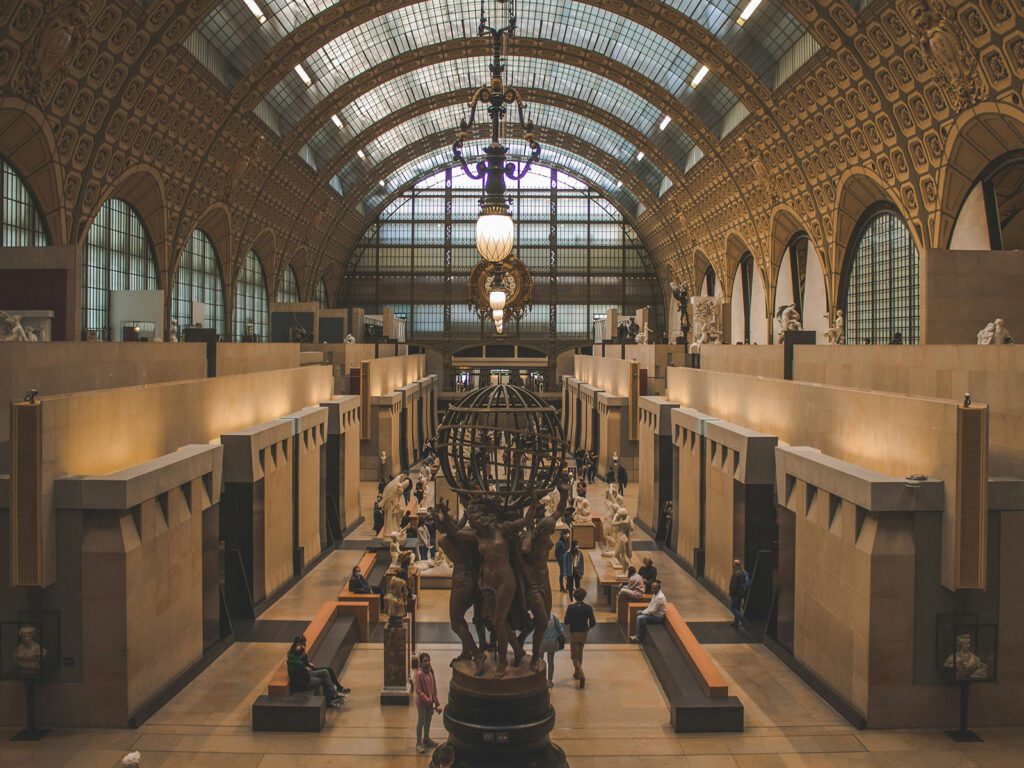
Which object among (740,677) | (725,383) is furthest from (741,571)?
(725,383)

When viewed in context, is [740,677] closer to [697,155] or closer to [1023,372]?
[1023,372]

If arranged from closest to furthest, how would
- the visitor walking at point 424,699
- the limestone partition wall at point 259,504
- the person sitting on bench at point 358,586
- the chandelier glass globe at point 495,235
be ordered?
the visitor walking at point 424,699, the chandelier glass globe at point 495,235, the limestone partition wall at point 259,504, the person sitting on bench at point 358,586

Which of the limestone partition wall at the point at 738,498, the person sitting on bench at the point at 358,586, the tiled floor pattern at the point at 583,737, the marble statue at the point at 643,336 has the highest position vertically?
the marble statue at the point at 643,336

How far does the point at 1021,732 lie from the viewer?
1188 centimetres

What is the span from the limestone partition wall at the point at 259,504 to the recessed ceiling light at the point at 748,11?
2071 cm

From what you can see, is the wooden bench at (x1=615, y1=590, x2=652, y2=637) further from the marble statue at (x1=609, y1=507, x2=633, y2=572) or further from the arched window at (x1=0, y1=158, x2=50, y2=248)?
the arched window at (x1=0, y1=158, x2=50, y2=248)

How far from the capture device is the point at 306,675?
41.4 ft

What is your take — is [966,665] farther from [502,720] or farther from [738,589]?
[502,720]

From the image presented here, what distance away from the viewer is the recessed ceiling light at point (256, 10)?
105 ft

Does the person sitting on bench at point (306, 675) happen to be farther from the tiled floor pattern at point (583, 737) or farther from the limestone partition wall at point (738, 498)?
the limestone partition wall at point (738, 498)

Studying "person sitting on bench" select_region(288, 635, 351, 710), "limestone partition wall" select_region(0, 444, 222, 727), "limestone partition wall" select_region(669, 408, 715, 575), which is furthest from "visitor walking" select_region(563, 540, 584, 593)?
"limestone partition wall" select_region(0, 444, 222, 727)

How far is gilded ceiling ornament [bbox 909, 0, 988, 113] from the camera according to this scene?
21922 mm

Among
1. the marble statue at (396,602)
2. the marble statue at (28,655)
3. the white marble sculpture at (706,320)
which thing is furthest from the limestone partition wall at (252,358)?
the white marble sculpture at (706,320)

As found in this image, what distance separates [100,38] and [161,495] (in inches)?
634
